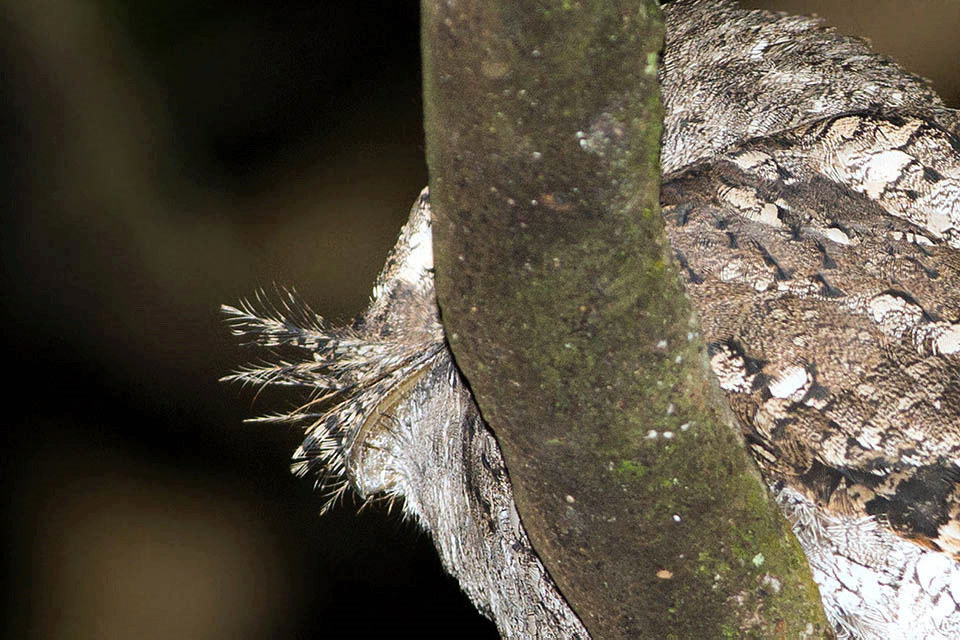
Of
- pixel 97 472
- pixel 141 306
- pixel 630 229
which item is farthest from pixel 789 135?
pixel 97 472

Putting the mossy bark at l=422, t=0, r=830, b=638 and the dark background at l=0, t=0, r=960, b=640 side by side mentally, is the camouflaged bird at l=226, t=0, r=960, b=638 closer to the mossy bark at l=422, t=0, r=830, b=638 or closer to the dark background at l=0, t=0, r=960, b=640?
the mossy bark at l=422, t=0, r=830, b=638

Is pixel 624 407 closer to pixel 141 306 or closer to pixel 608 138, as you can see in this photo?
pixel 608 138

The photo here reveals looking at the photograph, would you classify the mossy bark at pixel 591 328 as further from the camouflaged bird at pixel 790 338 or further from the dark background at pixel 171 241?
the dark background at pixel 171 241

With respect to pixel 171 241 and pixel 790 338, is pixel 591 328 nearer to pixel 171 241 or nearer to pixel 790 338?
pixel 790 338

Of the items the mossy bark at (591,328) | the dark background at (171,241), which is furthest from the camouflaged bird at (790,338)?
the dark background at (171,241)

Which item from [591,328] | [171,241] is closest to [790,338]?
[591,328]

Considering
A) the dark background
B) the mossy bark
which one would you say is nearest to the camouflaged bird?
the mossy bark
